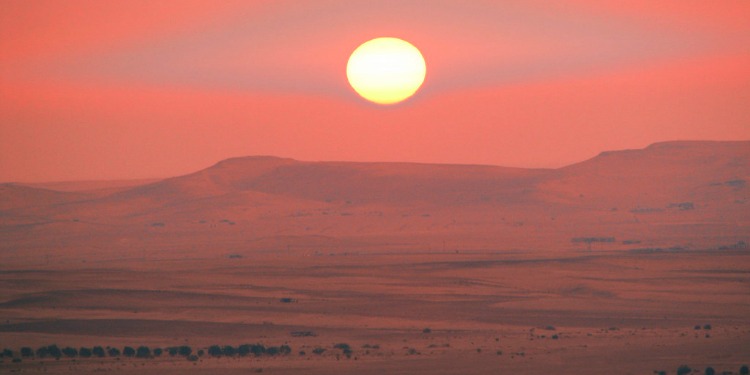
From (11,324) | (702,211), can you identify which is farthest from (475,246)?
(11,324)

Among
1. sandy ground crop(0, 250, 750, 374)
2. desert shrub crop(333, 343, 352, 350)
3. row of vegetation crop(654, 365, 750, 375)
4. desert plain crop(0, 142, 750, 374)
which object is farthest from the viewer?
desert shrub crop(333, 343, 352, 350)

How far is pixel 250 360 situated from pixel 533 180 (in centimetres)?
14548

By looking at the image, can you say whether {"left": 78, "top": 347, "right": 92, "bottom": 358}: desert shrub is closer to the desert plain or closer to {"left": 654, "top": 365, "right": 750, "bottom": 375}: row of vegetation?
the desert plain

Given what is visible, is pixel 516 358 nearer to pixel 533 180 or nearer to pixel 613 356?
pixel 613 356

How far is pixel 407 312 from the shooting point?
58.5m

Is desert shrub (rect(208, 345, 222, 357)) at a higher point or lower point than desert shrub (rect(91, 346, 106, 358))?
lower

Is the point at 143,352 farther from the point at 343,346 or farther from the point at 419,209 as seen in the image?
the point at 419,209

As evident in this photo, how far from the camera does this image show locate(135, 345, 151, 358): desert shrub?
144ft

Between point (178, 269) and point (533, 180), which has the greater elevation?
point (533, 180)

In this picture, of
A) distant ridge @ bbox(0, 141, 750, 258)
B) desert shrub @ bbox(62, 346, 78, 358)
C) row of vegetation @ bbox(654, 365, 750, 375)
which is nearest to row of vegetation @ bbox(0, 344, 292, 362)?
desert shrub @ bbox(62, 346, 78, 358)

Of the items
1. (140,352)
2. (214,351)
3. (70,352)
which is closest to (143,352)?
(140,352)

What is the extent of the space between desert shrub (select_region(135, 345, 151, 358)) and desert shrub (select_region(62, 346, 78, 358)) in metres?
2.36

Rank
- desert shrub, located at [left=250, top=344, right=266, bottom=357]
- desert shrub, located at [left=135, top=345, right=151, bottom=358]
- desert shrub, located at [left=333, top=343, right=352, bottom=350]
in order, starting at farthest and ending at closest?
desert shrub, located at [left=333, top=343, right=352, bottom=350] → desert shrub, located at [left=250, top=344, right=266, bottom=357] → desert shrub, located at [left=135, top=345, right=151, bottom=358]

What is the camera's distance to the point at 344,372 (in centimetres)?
3972
